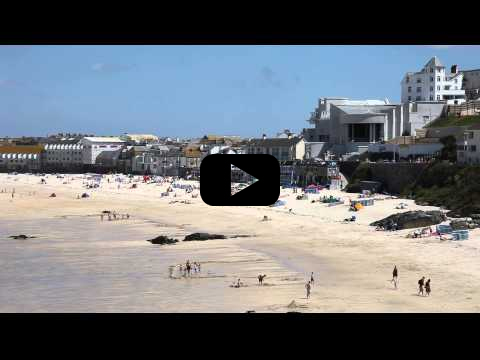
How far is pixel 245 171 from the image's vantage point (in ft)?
7.59

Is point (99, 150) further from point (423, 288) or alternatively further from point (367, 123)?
point (423, 288)

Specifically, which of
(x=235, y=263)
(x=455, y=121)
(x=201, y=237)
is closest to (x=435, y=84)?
(x=455, y=121)

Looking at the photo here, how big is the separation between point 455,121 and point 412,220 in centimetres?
2273

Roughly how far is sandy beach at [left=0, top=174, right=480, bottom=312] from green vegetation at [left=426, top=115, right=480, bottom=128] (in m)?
11.6

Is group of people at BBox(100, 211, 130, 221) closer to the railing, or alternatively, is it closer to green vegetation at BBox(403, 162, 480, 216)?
green vegetation at BBox(403, 162, 480, 216)

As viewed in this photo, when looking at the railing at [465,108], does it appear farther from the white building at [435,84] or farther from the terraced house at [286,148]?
the terraced house at [286,148]

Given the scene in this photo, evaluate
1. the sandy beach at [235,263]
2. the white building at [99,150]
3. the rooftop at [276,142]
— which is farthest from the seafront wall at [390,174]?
the white building at [99,150]

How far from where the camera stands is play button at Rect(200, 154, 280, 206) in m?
2.29
